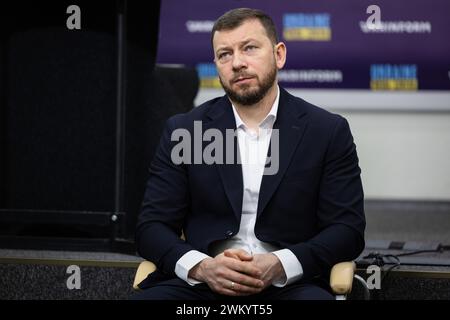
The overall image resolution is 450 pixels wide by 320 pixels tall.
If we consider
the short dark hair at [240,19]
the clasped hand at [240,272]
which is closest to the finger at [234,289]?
the clasped hand at [240,272]

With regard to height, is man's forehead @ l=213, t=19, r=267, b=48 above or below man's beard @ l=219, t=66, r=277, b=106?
above

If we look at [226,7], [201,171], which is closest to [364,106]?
[226,7]

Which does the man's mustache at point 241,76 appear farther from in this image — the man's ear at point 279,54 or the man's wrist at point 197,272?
the man's wrist at point 197,272

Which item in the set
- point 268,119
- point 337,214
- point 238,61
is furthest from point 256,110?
point 337,214

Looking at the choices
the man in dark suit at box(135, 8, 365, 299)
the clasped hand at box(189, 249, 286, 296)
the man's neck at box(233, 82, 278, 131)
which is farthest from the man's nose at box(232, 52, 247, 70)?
the clasped hand at box(189, 249, 286, 296)

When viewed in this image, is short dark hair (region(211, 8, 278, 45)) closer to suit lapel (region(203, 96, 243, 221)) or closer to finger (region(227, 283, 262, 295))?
suit lapel (region(203, 96, 243, 221))

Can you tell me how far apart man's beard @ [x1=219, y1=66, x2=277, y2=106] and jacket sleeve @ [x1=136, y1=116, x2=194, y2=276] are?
0.22 m

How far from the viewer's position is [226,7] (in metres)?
6.12

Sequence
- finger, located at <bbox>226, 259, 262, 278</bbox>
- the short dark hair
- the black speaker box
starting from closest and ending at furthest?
finger, located at <bbox>226, 259, 262, 278</bbox> < the short dark hair < the black speaker box

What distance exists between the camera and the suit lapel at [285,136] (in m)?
2.67

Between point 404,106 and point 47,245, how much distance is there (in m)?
3.14

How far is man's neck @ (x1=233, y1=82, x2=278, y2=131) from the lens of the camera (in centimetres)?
277

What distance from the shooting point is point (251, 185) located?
2725mm
